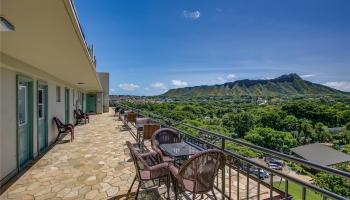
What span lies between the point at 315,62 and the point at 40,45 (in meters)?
47.2

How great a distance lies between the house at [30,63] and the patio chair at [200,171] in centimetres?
197

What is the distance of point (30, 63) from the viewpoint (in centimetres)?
469

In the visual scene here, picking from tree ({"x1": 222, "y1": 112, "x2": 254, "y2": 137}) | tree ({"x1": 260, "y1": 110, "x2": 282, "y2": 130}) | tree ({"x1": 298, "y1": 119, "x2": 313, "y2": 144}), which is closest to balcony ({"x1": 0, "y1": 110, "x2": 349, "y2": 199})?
tree ({"x1": 222, "y1": 112, "x2": 254, "y2": 137})

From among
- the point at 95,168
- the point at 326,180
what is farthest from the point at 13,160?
the point at 326,180

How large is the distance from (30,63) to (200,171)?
4492 mm

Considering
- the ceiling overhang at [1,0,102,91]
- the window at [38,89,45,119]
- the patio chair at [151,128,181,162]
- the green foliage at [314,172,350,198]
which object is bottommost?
the green foliage at [314,172,350,198]

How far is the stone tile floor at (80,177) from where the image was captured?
135 inches

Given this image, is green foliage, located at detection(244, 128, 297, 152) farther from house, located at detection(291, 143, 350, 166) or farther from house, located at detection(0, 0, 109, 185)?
house, located at detection(0, 0, 109, 185)

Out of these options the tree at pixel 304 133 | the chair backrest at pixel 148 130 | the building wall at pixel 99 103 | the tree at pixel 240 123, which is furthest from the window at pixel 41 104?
the tree at pixel 304 133

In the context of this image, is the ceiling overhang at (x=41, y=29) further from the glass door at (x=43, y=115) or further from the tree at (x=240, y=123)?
the tree at (x=240, y=123)

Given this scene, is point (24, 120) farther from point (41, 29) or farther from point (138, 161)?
point (138, 161)

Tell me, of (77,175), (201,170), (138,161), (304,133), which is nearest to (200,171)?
(201,170)

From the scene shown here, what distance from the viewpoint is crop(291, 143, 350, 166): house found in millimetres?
22281

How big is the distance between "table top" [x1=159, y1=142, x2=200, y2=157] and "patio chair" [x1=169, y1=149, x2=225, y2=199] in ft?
2.25
